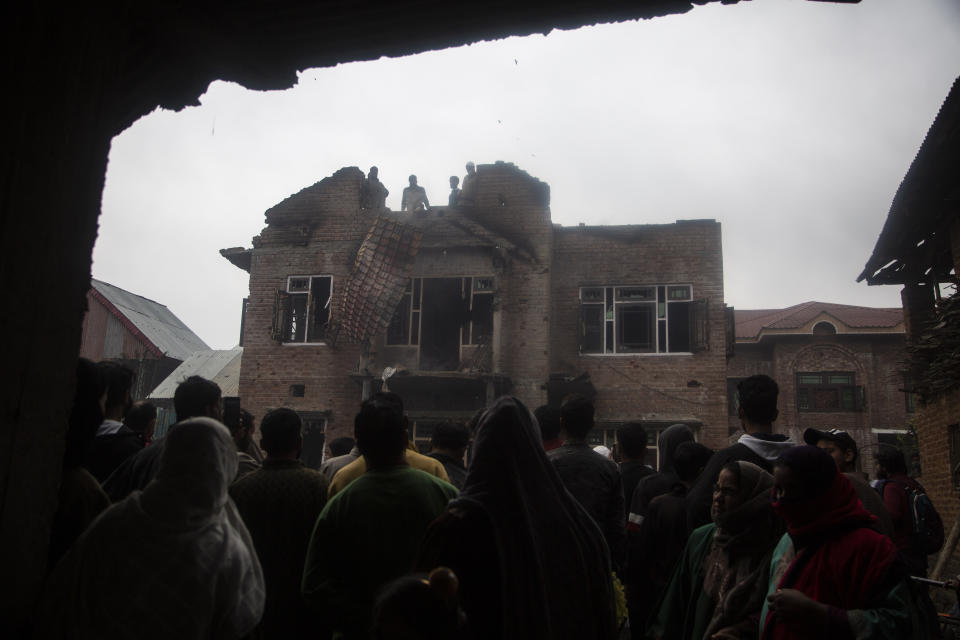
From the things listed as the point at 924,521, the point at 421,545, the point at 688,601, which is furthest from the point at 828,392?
the point at 421,545

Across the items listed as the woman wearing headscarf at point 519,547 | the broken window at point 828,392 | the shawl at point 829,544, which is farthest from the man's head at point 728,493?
the broken window at point 828,392

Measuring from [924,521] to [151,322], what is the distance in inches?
1204

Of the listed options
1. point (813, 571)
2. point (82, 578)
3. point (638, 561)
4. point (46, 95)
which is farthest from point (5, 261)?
point (638, 561)

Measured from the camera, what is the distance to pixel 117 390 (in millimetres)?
3748

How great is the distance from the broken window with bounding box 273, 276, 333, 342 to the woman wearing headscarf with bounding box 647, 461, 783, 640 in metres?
15.3

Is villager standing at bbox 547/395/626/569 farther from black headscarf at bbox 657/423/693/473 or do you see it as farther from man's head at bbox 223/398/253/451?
man's head at bbox 223/398/253/451

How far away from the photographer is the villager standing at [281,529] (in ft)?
10.3

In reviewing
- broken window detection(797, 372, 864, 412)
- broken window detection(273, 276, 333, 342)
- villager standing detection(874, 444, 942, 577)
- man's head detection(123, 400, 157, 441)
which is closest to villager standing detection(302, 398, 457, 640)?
man's head detection(123, 400, 157, 441)

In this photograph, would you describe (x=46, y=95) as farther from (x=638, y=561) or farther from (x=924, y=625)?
(x=638, y=561)

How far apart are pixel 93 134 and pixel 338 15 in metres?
1.04

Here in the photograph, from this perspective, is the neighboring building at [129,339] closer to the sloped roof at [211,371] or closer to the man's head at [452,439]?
the sloped roof at [211,371]

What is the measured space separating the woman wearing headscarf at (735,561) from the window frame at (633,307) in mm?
13631

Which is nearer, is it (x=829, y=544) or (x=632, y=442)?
(x=829, y=544)

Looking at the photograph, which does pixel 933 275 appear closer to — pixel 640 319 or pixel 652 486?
pixel 640 319
